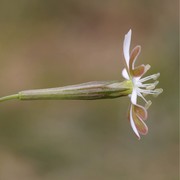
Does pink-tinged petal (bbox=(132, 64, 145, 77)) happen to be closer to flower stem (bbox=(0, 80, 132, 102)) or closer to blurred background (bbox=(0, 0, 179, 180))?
flower stem (bbox=(0, 80, 132, 102))

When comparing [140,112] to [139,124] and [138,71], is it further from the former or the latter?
[138,71]

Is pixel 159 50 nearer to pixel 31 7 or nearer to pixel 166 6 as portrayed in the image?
pixel 166 6

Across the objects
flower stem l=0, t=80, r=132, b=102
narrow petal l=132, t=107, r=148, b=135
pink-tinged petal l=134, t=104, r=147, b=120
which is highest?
flower stem l=0, t=80, r=132, b=102

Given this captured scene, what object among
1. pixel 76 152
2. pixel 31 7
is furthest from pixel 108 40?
pixel 76 152

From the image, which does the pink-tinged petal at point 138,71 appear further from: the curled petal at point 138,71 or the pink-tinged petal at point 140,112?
the pink-tinged petal at point 140,112

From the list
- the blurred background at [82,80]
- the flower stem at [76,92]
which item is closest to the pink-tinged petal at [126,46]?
the flower stem at [76,92]

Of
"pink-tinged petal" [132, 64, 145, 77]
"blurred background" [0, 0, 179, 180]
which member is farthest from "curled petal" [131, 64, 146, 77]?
"blurred background" [0, 0, 179, 180]

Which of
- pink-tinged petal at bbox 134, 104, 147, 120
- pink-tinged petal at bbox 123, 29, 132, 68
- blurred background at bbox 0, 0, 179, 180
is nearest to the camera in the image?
pink-tinged petal at bbox 123, 29, 132, 68
